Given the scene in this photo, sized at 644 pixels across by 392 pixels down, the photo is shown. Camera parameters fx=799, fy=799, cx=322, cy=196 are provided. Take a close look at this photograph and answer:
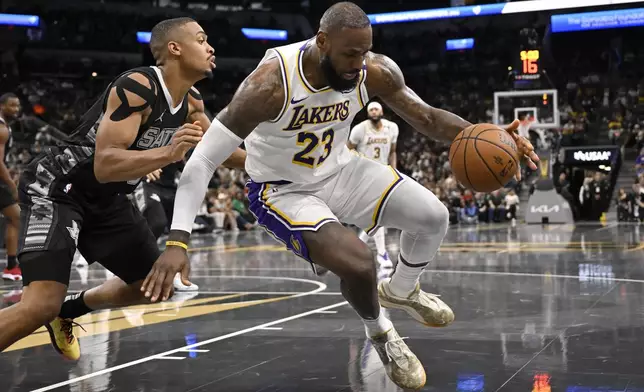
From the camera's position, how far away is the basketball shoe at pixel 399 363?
3623 mm

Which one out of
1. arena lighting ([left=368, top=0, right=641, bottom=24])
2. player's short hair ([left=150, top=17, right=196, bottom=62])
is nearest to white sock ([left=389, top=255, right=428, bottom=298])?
player's short hair ([left=150, top=17, right=196, bottom=62])

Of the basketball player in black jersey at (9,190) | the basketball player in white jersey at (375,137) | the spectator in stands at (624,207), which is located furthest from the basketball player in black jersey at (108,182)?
the spectator in stands at (624,207)

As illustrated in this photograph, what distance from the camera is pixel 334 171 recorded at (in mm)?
4113

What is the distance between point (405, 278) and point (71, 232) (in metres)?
1.74

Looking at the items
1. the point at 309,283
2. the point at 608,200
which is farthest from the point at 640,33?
the point at 309,283

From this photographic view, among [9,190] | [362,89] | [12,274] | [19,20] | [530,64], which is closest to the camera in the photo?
[362,89]

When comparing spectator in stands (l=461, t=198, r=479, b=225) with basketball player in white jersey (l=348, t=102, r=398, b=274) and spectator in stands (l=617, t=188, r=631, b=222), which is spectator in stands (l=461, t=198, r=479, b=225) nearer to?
spectator in stands (l=617, t=188, r=631, b=222)

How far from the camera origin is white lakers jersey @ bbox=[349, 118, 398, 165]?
1019 centimetres

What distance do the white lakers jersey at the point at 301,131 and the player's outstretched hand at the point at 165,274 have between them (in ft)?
3.12

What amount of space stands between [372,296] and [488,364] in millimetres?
800

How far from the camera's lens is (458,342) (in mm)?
4785

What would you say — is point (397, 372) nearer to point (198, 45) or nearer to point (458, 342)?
point (458, 342)

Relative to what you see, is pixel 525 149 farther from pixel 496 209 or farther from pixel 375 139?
pixel 496 209

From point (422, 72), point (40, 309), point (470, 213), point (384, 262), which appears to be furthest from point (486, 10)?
point (40, 309)
